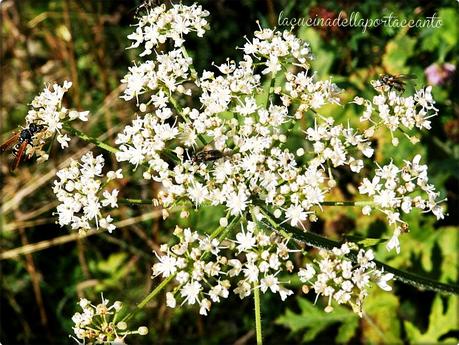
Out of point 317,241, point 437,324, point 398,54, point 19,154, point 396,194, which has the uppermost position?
point 398,54

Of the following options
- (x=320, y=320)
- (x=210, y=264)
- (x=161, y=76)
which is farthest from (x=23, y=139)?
(x=320, y=320)

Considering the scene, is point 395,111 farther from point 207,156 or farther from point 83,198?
point 83,198

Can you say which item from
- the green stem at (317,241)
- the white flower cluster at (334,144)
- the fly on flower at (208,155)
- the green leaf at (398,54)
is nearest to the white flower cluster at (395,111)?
the white flower cluster at (334,144)

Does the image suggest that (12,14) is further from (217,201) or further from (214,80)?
(217,201)

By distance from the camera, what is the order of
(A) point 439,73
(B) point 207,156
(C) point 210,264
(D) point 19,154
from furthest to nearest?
(A) point 439,73 < (D) point 19,154 < (B) point 207,156 < (C) point 210,264

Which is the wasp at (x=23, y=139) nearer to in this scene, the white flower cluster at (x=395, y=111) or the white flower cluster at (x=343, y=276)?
the white flower cluster at (x=343, y=276)

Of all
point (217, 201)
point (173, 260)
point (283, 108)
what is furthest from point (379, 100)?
point (173, 260)

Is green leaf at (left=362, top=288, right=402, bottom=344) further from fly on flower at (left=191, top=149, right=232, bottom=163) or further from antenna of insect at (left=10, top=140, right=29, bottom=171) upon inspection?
antenna of insect at (left=10, top=140, right=29, bottom=171)
